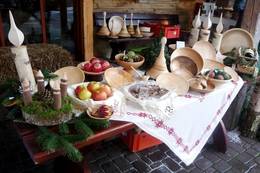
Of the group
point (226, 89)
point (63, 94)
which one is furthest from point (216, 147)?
point (63, 94)

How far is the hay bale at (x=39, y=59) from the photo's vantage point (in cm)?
270

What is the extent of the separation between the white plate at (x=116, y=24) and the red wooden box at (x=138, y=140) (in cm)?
204

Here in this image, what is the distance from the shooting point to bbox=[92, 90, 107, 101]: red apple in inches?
55.8

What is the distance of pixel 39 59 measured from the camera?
291cm

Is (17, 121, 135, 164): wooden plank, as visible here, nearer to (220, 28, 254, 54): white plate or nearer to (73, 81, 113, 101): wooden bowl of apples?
(73, 81, 113, 101): wooden bowl of apples

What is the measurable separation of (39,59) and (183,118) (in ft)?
6.72

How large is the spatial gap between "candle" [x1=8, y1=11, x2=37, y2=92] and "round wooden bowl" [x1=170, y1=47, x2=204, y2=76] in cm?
112

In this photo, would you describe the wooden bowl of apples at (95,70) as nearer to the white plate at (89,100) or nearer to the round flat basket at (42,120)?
the white plate at (89,100)

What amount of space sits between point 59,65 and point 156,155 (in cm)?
171

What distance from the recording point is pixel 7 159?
2197 mm

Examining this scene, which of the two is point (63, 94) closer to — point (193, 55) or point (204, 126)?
point (204, 126)

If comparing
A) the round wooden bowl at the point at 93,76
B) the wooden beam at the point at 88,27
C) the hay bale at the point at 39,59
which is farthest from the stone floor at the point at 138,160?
the wooden beam at the point at 88,27

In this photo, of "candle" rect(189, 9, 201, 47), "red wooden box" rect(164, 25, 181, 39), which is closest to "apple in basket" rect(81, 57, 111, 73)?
"candle" rect(189, 9, 201, 47)

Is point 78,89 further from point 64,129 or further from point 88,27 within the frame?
point 88,27
